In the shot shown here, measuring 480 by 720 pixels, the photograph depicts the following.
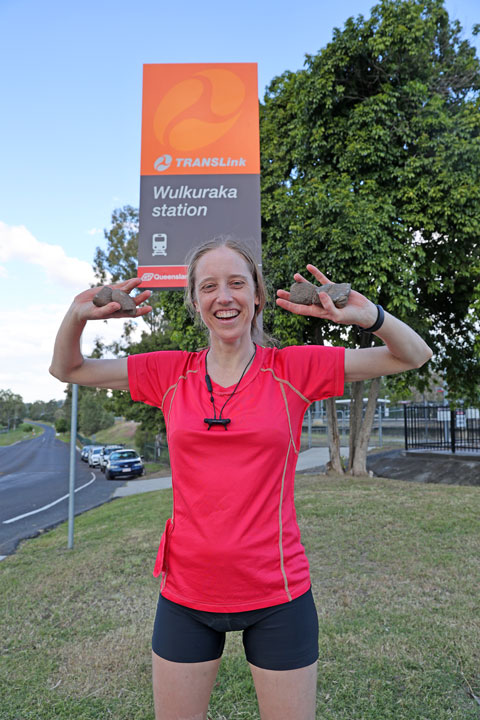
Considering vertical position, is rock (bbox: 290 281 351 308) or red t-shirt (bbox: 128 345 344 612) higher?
rock (bbox: 290 281 351 308)

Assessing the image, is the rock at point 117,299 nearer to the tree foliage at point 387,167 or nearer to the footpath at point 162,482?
the tree foliage at point 387,167

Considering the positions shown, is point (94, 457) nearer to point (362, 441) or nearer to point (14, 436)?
point (362, 441)

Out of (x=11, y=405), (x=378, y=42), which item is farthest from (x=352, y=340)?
(x=11, y=405)

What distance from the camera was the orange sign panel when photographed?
5250 millimetres

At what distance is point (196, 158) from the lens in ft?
17.4

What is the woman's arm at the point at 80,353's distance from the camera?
179cm

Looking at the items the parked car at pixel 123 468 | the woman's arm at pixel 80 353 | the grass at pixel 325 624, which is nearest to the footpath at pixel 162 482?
the parked car at pixel 123 468

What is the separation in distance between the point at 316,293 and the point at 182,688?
4.38 ft

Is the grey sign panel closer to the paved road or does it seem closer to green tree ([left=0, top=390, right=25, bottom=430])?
the paved road

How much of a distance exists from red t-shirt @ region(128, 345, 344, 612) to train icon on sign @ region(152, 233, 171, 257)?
363cm

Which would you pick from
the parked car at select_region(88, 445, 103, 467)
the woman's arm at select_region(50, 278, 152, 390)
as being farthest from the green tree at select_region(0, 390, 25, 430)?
the woman's arm at select_region(50, 278, 152, 390)

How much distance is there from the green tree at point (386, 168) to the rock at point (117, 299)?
26.8ft

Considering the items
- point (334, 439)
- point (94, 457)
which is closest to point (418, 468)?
point (334, 439)

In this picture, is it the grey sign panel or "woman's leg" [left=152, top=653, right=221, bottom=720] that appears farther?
the grey sign panel
